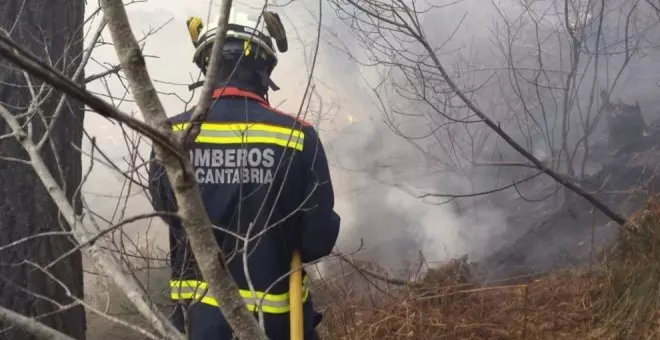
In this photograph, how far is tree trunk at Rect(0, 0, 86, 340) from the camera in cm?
307

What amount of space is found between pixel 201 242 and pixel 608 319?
343 cm

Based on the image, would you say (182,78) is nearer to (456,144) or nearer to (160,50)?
(160,50)

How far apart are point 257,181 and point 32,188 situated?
1183mm

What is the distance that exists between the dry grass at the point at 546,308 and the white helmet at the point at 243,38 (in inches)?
75.2

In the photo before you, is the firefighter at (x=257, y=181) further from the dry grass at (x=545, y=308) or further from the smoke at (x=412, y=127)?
the smoke at (x=412, y=127)

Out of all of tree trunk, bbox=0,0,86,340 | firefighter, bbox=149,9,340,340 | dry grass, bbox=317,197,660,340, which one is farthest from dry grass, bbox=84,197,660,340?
firefighter, bbox=149,9,340,340

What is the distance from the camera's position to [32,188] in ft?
10.2

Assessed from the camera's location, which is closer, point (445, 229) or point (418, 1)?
point (445, 229)

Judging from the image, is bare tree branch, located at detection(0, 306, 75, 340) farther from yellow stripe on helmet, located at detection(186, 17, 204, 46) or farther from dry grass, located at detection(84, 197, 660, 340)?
dry grass, located at detection(84, 197, 660, 340)

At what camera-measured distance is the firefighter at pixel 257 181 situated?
2709mm

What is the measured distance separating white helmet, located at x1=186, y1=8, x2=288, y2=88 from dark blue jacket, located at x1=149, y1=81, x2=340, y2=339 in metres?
0.17

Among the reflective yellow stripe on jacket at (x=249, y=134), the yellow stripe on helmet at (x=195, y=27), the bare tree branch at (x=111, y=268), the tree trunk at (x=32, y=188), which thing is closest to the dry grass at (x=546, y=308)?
the reflective yellow stripe on jacket at (x=249, y=134)

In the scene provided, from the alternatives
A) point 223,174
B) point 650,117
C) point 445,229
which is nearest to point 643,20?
point 650,117

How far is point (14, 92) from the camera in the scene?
10.3 ft
